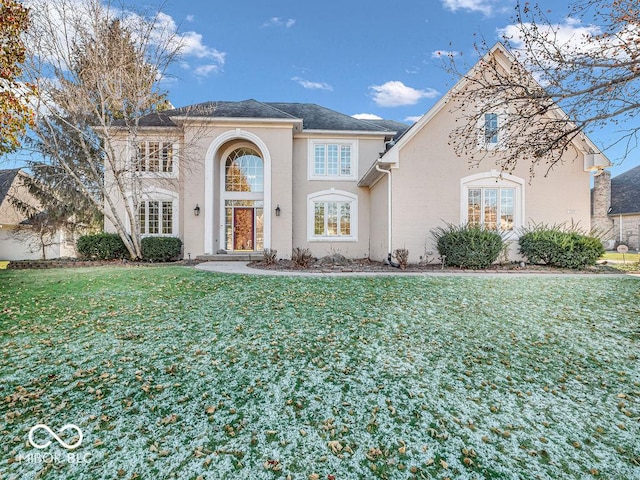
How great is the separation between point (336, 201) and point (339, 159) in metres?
1.96

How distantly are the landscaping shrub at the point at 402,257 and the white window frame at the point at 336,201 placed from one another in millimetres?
3869

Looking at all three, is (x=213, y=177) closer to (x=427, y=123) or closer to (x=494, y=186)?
(x=427, y=123)

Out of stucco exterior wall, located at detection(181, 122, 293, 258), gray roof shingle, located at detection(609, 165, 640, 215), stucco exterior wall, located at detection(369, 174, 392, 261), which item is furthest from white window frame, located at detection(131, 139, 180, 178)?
gray roof shingle, located at detection(609, 165, 640, 215)

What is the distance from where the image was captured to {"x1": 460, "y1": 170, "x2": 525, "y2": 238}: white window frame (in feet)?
37.9

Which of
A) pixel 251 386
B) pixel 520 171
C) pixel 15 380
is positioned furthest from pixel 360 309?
pixel 520 171

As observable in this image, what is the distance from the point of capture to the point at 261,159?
15039 mm

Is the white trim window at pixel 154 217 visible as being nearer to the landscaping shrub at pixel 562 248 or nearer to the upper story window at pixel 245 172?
the upper story window at pixel 245 172

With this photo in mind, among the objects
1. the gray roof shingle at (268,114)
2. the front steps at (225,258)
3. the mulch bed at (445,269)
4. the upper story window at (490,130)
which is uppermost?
the gray roof shingle at (268,114)

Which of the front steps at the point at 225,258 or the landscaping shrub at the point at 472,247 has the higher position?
the landscaping shrub at the point at 472,247

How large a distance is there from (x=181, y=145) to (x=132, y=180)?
2511 millimetres

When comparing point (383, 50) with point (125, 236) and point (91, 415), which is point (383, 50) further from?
point (91, 415)

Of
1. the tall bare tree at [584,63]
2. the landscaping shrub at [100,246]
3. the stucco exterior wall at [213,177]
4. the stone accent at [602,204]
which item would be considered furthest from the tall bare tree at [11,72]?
the stone accent at [602,204]

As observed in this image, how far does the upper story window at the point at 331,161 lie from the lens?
1472 cm

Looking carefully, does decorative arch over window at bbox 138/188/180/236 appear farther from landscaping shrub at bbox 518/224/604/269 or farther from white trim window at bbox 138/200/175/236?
landscaping shrub at bbox 518/224/604/269
